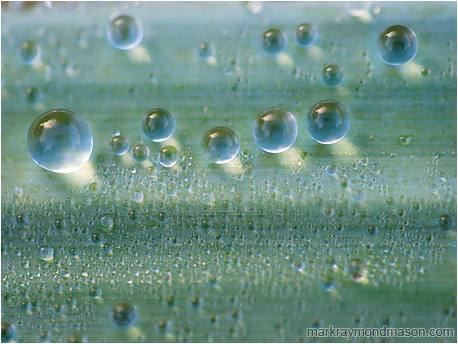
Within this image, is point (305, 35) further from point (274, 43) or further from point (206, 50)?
point (206, 50)

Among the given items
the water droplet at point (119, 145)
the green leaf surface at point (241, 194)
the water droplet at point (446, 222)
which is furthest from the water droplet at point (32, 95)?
the water droplet at point (446, 222)

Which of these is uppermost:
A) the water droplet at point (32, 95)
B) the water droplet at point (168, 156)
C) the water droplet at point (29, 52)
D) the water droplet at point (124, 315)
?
the water droplet at point (29, 52)

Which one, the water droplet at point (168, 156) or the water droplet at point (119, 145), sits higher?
the water droplet at point (119, 145)

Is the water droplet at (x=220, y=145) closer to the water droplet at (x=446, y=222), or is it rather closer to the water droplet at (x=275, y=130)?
the water droplet at (x=275, y=130)

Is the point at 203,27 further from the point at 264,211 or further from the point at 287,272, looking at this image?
the point at 287,272

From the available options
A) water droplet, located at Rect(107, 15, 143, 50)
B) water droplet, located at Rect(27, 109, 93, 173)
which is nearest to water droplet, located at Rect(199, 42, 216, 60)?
water droplet, located at Rect(107, 15, 143, 50)

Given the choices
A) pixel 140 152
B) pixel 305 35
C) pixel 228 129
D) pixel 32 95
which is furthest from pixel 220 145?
pixel 32 95
